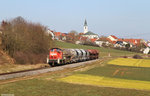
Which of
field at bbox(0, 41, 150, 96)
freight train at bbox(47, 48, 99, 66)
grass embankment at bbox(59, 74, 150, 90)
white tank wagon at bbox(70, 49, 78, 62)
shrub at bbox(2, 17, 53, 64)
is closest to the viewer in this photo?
field at bbox(0, 41, 150, 96)

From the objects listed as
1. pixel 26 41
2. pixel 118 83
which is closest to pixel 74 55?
pixel 26 41

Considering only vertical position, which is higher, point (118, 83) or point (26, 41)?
point (26, 41)

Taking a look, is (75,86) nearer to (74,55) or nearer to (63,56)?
(63,56)

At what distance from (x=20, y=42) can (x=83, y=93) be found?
2689 cm

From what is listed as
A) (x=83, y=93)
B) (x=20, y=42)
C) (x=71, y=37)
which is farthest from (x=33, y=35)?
(x=71, y=37)

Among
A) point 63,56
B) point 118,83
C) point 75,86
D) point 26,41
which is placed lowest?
point 118,83

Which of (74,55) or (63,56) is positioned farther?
(74,55)

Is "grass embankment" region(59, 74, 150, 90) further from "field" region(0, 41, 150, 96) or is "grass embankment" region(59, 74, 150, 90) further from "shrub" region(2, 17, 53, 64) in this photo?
"shrub" region(2, 17, 53, 64)

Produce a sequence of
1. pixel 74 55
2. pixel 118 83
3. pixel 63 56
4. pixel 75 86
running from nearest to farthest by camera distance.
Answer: pixel 75 86 → pixel 118 83 → pixel 63 56 → pixel 74 55

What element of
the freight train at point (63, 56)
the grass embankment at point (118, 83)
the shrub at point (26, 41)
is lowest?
the grass embankment at point (118, 83)

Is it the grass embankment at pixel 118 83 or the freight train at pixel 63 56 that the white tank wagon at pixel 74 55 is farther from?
the grass embankment at pixel 118 83

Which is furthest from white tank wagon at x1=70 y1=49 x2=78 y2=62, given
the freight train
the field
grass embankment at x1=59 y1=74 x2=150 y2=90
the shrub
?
grass embankment at x1=59 y1=74 x2=150 y2=90

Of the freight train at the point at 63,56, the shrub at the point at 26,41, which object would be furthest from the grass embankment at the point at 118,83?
the shrub at the point at 26,41

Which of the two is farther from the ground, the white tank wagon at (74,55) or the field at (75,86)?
the white tank wagon at (74,55)
